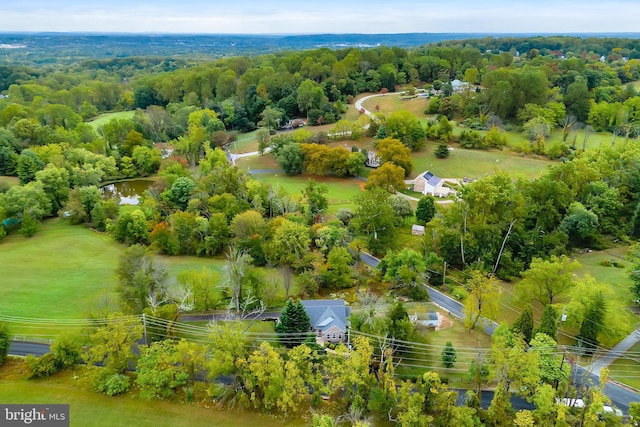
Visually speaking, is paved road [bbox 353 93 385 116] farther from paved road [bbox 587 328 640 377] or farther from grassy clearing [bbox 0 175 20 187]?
paved road [bbox 587 328 640 377]

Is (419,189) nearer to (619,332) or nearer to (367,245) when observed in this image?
(367,245)

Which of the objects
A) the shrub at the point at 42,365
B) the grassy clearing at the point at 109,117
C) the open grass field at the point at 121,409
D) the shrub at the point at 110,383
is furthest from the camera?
the grassy clearing at the point at 109,117

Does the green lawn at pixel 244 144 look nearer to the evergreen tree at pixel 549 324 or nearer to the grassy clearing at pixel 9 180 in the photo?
the grassy clearing at pixel 9 180

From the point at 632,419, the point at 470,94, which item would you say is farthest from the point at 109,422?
the point at 470,94

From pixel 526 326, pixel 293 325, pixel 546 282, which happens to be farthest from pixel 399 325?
pixel 546 282

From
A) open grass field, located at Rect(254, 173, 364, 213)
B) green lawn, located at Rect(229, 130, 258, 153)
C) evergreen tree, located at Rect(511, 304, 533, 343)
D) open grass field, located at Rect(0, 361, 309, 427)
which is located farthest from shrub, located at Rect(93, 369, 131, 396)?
green lawn, located at Rect(229, 130, 258, 153)

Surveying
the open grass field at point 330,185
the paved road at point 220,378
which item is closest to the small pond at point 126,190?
the open grass field at point 330,185

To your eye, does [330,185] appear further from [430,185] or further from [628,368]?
[628,368]
